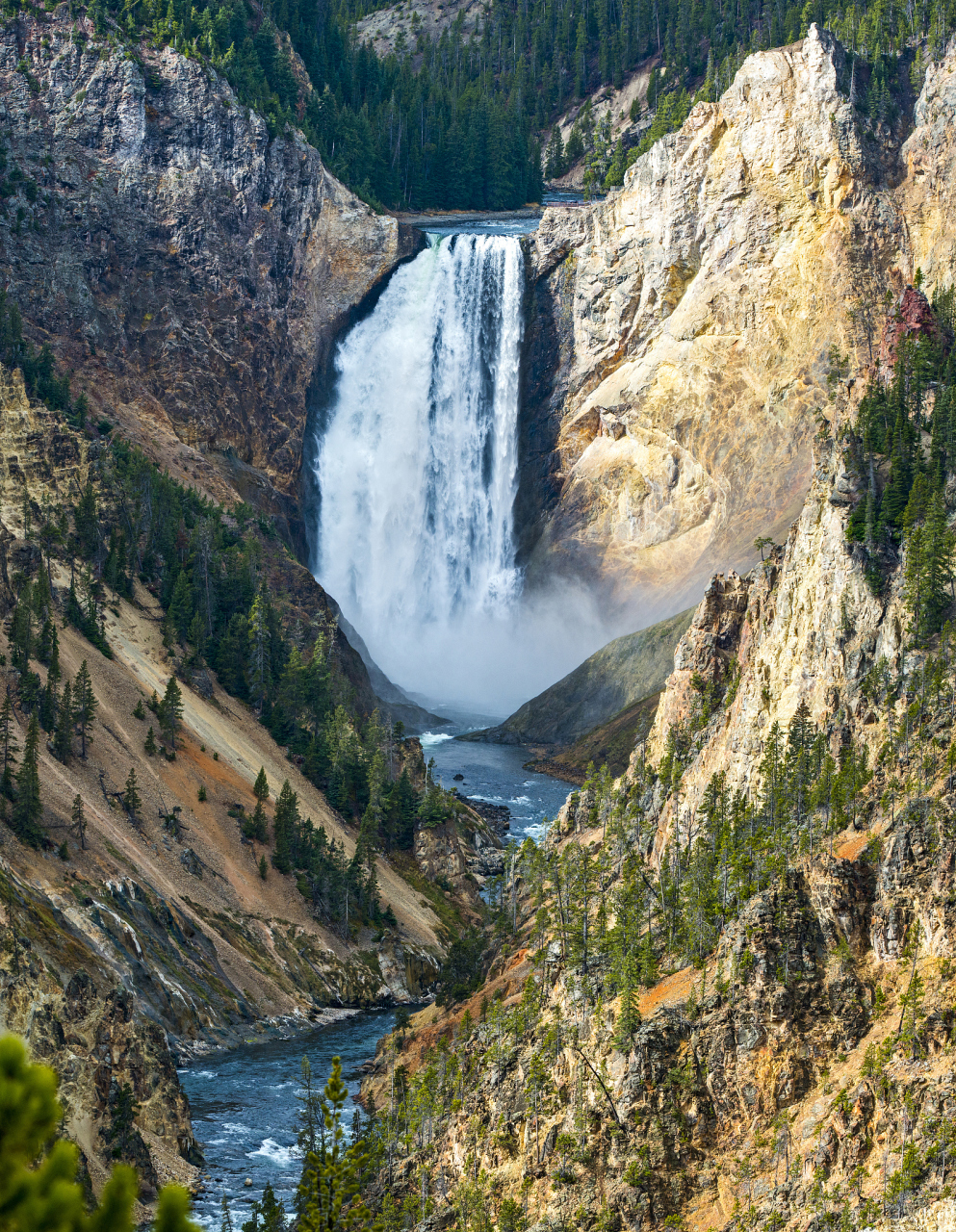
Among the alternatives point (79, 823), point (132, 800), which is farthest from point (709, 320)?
point (79, 823)

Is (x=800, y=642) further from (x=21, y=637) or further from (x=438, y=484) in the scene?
(x=438, y=484)

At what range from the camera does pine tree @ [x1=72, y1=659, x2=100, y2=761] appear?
94438 millimetres

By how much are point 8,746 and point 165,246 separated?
9158 centimetres

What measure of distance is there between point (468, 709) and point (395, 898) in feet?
223

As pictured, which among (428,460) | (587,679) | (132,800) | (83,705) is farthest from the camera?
(428,460)

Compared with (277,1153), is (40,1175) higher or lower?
higher

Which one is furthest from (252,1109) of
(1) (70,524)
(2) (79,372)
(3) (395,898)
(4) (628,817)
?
(2) (79,372)

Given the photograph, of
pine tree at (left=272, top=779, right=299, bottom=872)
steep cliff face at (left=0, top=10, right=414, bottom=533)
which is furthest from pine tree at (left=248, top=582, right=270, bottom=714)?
steep cliff face at (left=0, top=10, right=414, bottom=533)

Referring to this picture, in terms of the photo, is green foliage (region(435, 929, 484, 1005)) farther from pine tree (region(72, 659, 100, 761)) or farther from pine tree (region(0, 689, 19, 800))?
pine tree (region(72, 659, 100, 761))

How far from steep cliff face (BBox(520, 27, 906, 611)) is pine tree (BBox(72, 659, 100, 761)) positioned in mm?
83640

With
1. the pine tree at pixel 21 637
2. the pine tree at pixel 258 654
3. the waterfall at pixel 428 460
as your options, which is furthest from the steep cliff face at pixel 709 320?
the pine tree at pixel 21 637

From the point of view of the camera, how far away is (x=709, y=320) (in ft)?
548

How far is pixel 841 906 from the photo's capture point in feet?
151

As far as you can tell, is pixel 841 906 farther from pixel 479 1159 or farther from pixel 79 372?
pixel 79 372
